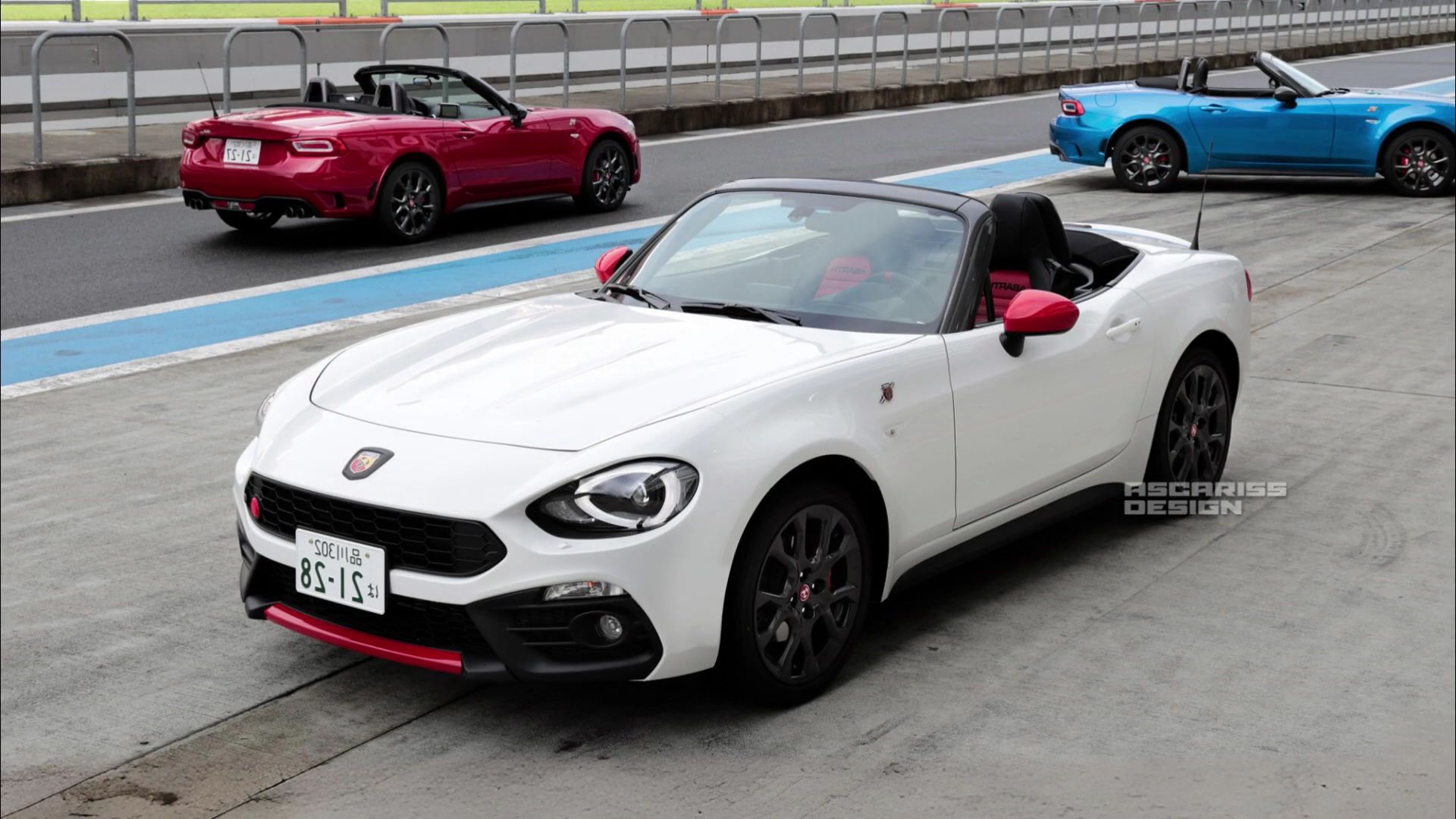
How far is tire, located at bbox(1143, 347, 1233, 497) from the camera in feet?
20.1

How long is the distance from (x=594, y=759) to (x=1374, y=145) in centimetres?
1437

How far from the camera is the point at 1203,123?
16.3 m

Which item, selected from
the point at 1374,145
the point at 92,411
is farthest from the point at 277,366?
the point at 1374,145

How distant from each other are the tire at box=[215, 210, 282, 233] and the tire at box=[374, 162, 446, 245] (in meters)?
0.84

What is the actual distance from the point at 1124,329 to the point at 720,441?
6.71 ft

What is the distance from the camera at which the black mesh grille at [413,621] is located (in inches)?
164

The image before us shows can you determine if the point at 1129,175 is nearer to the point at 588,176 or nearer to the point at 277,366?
the point at 588,176

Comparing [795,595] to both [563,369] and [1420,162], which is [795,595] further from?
[1420,162]

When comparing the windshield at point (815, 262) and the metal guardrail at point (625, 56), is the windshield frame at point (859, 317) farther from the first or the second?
A: the metal guardrail at point (625, 56)

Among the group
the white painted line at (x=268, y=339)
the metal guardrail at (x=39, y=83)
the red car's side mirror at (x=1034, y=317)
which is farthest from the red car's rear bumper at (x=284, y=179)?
the red car's side mirror at (x=1034, y=317)

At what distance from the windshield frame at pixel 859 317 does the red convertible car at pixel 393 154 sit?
7031 millimetres

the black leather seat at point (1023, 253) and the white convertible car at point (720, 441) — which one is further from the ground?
the black leather seat at point (1023, 253)

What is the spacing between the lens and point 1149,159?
16.7 metres

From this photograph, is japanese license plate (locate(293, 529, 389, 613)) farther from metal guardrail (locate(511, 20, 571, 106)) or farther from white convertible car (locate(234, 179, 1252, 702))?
metal guardrail (locate(511, 20, 571, 106))
